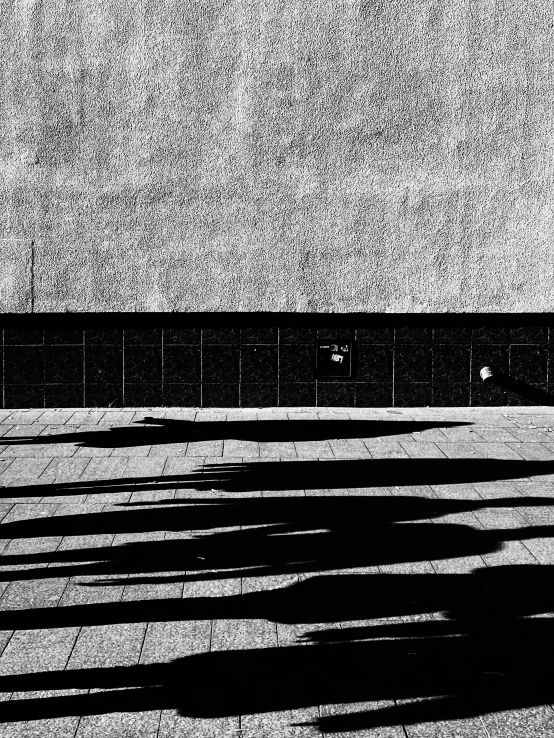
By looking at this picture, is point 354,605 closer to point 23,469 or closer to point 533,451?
point 23,469

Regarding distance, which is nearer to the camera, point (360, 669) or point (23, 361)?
point (360, 669)

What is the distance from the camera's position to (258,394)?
907 centimetres

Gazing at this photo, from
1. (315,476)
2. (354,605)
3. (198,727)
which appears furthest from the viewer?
(315,476)

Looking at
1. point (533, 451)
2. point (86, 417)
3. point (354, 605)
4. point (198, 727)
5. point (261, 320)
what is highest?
point (261, 320)

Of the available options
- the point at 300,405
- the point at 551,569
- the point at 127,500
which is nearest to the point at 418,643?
the point at 551,569

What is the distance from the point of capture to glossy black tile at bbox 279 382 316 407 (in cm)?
908

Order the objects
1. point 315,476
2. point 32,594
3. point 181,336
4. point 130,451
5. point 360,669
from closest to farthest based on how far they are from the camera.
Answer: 1. point 360,669
2. point 32,594
3. point 315,476
4. point 130,451
5. point 181,336

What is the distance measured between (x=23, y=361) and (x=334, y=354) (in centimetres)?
308

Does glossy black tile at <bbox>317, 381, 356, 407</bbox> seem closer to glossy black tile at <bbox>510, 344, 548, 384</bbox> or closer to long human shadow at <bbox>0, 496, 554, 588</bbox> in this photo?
glossy black tile at <bbox>510, 344, 548, 384</bbox>

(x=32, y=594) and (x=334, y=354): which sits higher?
(x=334, y=354)

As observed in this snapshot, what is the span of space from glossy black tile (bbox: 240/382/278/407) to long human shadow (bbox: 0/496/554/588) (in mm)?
2605

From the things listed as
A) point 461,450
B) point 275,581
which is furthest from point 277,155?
point 275,581

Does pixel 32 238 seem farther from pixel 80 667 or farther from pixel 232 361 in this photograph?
pixel 80 667

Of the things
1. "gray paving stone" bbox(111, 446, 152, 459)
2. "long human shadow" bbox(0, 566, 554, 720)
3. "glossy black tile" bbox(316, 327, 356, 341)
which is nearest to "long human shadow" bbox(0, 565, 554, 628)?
"long human shadow" bbox(0, 566, 554, 720)
